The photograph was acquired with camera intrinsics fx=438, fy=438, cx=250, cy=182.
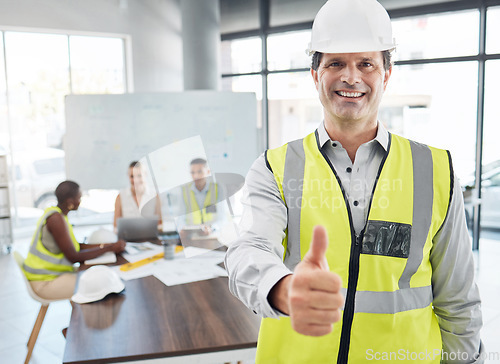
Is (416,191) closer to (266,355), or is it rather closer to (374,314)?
(374,314)

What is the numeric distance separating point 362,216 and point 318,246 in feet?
1.53

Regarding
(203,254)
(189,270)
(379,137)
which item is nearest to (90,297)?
(189,270)

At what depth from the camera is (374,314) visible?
3.12 feet

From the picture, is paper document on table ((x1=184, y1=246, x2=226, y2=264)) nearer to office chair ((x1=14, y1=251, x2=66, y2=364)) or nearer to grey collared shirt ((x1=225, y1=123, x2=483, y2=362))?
office chair ((x1=14, y1=251, x2=66, y2=364))

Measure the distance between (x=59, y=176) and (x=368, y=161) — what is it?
6.60m

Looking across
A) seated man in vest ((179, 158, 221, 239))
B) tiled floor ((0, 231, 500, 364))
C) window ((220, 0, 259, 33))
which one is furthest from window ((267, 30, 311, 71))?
tiled floor ((0, 231, 500, 364))

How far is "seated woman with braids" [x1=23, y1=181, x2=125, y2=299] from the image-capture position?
2.73 meters

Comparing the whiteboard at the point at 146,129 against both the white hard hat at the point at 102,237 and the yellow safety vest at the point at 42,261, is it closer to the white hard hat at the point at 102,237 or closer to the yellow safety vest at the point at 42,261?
the white hard hat at the point at 102,237

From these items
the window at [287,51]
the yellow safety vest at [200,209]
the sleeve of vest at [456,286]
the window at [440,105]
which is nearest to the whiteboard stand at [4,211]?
the yellow safety vest at [200,209]

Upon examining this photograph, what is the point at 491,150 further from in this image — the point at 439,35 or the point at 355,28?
the point at 355,28

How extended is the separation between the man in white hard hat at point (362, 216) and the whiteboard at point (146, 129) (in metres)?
4.46

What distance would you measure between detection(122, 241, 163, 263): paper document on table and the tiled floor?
0.78 meters

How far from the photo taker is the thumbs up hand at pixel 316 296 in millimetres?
538

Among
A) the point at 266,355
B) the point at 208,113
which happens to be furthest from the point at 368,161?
the point at 208,113
